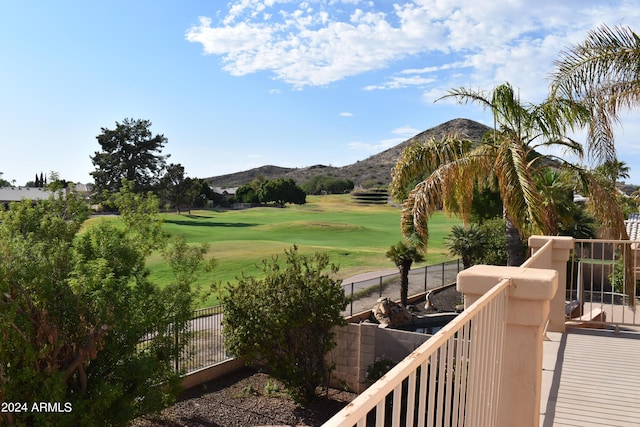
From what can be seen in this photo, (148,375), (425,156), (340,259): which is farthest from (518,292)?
(340,259)

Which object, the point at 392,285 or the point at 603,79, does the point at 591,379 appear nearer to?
the point at 603,79

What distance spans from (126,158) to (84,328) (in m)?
74.9

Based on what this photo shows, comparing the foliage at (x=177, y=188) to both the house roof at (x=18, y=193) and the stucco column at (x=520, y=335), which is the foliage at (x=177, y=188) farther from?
the stucco column at (x=520, y=335)

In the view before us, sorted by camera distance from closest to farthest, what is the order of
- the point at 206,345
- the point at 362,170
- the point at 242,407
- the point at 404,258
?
the point at 242,407 < the point at 206,345 < the point at 404,258 < the point at 362,170

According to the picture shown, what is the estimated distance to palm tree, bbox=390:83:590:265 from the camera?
42.1 feet

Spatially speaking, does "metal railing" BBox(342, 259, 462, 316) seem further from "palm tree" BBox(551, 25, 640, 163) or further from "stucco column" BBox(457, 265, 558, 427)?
"stucco column" BBox(457, 265, 558, 427)

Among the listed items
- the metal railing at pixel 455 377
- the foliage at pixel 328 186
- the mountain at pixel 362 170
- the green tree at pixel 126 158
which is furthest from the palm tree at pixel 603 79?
the foliage at pixel 328 186

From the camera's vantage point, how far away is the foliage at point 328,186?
142500 millimetres

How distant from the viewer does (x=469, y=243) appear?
26172mm

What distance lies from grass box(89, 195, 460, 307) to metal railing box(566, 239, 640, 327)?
9.33 m

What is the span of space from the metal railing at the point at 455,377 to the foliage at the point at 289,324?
1152 centimetres

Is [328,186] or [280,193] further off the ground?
[328,186]

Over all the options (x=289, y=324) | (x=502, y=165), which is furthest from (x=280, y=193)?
(x=502, y=165)

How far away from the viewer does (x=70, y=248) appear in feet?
43.0
